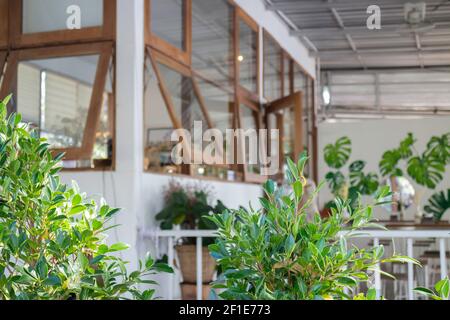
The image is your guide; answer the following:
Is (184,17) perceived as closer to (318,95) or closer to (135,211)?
(135,211)

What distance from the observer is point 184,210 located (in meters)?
4.43

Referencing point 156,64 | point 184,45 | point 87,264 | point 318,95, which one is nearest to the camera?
point 87,264

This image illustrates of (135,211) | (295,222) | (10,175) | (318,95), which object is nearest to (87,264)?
(10,175)

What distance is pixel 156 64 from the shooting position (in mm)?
4488

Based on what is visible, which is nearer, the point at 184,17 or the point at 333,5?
the point at 184,17

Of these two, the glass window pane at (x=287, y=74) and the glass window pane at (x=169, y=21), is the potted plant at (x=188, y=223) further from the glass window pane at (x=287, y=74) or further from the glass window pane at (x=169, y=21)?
the glass window pane at (x=287, y=74)

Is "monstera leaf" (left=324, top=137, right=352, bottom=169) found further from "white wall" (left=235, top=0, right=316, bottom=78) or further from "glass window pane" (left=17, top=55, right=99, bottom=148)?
"glass window pane" (left=17, top=55, right=99, bottom=148)

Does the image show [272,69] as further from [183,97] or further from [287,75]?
[183,97]

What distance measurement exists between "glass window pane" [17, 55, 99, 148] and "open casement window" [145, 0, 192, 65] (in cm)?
45

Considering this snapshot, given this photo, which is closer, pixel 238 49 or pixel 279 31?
pixel 238 49

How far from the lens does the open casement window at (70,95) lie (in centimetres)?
424

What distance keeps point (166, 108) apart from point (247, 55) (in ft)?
7.57

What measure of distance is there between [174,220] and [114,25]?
50.8 inches

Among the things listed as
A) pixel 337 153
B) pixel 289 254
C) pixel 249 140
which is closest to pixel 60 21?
pixel 249 140
